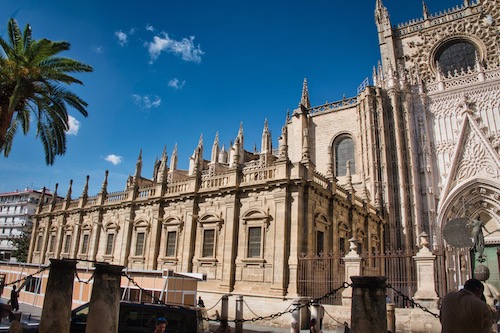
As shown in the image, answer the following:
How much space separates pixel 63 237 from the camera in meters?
29.9

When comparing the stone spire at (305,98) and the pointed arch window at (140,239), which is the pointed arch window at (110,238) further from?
the stone spire at (305,98)

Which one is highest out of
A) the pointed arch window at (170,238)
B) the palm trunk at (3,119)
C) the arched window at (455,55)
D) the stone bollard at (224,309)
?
the arched window at (455,55)

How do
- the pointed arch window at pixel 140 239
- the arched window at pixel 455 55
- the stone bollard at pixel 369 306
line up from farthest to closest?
1. the arched window at pixel 455 55
2. the pointed arch window at pixel 140 239
3. the stone bollard at pixel 369 306

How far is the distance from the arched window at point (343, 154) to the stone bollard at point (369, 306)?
23765 millimetres

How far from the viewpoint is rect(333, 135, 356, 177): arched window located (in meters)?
29.8

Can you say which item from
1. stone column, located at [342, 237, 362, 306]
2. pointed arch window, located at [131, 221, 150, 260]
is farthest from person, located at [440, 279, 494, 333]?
pointed arch window, located at [131, 221, 150, 260]

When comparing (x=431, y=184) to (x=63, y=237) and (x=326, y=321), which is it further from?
(x=63, y=237)

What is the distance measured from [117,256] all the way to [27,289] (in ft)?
16.7

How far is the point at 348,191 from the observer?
22625 millimetres

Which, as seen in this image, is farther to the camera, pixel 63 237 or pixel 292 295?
pixel 63 237

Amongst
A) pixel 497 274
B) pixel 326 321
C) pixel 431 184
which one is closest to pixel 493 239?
pixel 497 274

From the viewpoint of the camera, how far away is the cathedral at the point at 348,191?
676 inches

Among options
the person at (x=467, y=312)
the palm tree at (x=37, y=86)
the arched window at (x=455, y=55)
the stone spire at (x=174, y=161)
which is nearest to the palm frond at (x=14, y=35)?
the palm tree at (x=37, y=86)

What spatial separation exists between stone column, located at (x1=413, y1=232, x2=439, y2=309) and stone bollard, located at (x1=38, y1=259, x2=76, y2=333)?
10460mm
